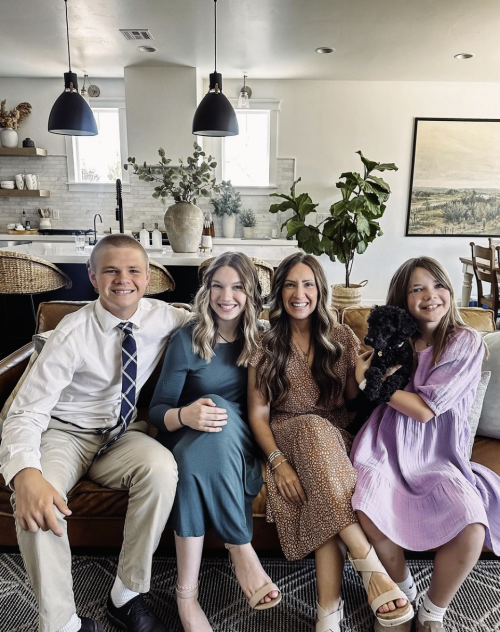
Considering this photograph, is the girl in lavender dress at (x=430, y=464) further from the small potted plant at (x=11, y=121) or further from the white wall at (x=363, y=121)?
the small potted plant at (x=11, y=121)

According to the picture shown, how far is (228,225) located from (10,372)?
421cm

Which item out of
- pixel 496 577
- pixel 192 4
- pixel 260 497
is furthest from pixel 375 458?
pixel 192 4

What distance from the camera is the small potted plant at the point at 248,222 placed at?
18.9ft

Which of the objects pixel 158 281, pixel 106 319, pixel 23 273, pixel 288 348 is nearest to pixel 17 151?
pixel 23 273

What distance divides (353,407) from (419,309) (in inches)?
16.8

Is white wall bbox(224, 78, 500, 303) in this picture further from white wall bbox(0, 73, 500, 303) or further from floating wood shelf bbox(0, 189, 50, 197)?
floating wood shelf bbox(0, 189, 50, 197)

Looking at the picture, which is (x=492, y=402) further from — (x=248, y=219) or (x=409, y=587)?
(x=248, y=219)

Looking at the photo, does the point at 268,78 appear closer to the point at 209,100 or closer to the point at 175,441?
the point at 209,100

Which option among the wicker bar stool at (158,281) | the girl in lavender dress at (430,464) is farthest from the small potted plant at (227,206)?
the girl in lavender dress at (430,464)

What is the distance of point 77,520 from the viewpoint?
1.56m

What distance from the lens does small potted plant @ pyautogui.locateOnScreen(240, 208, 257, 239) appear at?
18.9ft

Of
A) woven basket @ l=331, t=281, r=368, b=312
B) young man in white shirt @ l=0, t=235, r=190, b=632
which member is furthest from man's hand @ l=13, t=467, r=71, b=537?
woven basket @ l=331, t=281, r=368, b=312

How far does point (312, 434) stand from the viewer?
1478mm

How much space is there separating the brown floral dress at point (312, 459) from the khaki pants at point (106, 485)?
36 centimetres
